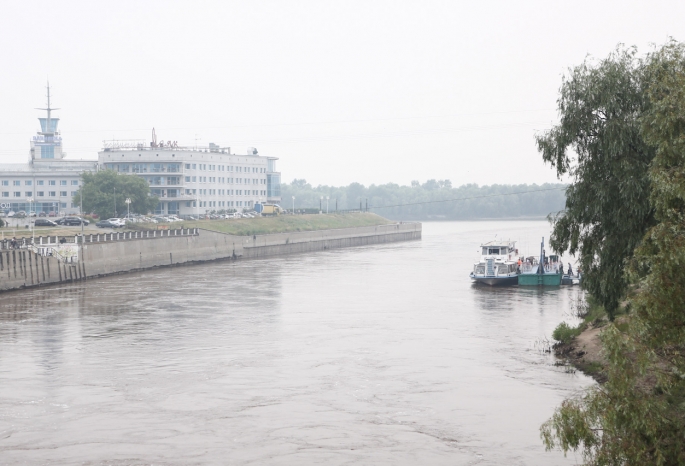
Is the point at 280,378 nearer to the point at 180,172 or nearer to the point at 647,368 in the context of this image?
the point at 647,368

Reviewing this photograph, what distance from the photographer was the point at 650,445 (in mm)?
15758

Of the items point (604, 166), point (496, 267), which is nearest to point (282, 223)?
point (496, 267)

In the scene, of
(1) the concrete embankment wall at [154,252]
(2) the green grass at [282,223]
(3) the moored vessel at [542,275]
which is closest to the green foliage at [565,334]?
(3) the moored vessel at [542,275]

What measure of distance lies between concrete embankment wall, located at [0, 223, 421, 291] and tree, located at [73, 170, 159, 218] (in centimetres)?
2673

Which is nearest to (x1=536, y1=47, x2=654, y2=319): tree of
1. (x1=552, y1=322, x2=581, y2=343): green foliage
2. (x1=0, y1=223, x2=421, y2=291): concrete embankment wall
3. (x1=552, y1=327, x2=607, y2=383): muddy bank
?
(x1=552, y1=327, x2=607, y2=383): muddy bank

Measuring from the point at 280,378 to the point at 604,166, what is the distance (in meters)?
16.4

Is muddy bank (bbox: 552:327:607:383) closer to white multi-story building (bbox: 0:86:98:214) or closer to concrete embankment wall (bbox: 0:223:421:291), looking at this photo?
concrete embankment wall (bbox: 0:223:421:291)

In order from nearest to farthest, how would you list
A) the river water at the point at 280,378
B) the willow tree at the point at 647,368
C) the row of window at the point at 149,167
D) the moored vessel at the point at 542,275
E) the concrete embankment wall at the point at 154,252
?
the willow tree at the point at 647,368 → the river water at the point at 280,378 → the concrete embankment wall at the point at 154,252 → the moored vessel at the point at 542,275 → the row of window at the point at 149,167

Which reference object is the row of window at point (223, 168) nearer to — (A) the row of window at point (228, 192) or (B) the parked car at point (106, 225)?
(A) the row of window at point (228, 192)

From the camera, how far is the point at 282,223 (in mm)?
147750

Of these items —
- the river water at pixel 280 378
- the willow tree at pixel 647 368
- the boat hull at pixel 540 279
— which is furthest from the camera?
the boat hull at pixel 540 279

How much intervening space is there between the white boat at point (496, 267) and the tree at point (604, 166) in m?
41.3

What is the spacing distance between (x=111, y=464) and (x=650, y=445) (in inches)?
636

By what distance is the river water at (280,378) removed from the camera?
26781 mm
